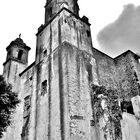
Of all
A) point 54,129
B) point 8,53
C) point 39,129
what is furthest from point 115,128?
point 8,53

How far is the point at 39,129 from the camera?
12.3 metres

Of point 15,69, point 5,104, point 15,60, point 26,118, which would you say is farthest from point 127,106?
point 15,60

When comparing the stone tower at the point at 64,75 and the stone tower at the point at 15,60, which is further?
the stone tower at the point at 15,60

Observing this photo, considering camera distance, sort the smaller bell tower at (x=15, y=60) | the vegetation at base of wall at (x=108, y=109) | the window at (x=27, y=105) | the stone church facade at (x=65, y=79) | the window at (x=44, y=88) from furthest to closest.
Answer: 1. the smaller bell tower at (x=15, y=60)
2. the window at (x=27, y=105)
3. the window at (x=44, y=88)
4. the stone church facade at (x=65, y=79)
5. the vegetation at base of wall at (x=108, y=109)

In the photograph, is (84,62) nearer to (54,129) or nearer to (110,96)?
(110,96)

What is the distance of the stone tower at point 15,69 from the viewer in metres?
16.2

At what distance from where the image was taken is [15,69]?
19875 mm

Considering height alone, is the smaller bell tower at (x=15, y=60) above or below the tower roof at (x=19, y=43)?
below

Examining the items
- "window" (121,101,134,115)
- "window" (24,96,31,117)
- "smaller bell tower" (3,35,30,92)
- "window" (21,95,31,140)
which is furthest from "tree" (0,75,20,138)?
"window" (121,101,134,115)

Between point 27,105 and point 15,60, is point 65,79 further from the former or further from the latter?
point 15,60

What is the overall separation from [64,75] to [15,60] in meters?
9.80

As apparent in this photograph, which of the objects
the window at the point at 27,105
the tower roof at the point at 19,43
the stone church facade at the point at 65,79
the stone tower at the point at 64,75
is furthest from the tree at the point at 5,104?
the tower roof at the point at 19,43

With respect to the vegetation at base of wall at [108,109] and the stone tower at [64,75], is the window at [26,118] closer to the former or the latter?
the stone tower at [64,75]

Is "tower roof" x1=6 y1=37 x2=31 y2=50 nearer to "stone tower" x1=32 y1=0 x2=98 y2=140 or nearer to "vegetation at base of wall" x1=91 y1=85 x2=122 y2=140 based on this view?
"stone tower" x1=32 y1=0 x2=98 y2=140
